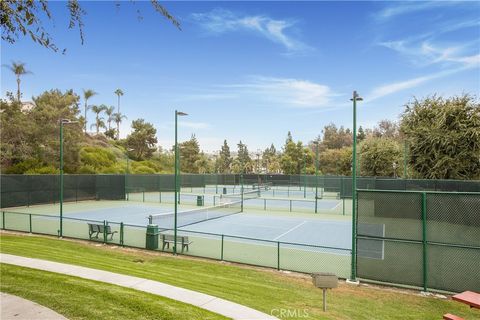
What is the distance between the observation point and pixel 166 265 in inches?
533

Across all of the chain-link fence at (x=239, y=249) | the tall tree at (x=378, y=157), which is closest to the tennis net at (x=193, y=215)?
the chain-link fence at (x=239, y=249)

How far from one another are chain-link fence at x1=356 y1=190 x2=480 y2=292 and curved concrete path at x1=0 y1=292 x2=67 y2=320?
9.65 m

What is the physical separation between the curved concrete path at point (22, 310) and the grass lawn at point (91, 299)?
0.16 metres

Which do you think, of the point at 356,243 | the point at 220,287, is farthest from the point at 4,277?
the point at 356,243

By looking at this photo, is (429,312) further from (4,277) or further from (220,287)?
(4,277)

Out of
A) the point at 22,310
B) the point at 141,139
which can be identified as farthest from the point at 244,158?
the point at 22,310

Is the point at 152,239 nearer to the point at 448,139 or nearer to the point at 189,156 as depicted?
the point at 448,139

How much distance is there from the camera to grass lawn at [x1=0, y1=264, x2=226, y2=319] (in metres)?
7.12

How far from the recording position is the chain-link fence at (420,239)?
Answer: 10.7 meters

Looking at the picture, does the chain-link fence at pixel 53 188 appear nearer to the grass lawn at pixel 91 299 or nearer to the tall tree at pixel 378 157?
the grass lawn at pixel 91 299

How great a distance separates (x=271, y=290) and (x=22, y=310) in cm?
639

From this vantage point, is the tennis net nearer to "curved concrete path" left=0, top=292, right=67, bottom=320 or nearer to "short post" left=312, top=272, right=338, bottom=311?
"curved concrete path" left=0, top=292, right=67, bottom=320

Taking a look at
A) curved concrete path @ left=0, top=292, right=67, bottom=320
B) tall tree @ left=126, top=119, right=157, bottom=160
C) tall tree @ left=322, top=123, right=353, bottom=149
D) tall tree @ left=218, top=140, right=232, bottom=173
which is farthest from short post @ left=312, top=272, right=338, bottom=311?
tall tree @ left=322, top=123, right=353, bottom=149

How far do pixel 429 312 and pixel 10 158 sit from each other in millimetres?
44701
